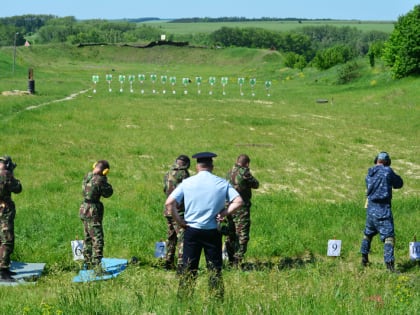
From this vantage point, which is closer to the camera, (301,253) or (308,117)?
(301,253)

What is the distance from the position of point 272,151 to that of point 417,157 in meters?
5.41

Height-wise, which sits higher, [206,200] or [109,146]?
[206,200]

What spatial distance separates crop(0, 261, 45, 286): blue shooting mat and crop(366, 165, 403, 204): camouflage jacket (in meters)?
5.51

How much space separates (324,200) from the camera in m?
18.1

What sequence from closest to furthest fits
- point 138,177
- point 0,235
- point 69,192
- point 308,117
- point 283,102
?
point 0,235, point 69,192, point 138,177, point 308,117, point 283,102

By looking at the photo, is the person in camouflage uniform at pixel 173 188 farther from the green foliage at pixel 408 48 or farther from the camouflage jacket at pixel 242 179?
the green foliage at pixel 408 48

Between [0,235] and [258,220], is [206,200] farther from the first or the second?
[258,220]

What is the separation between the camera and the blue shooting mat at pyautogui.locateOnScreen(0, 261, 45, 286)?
1026 centimetres

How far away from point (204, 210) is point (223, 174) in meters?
12.7

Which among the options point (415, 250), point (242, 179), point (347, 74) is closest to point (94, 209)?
point (242, 179)

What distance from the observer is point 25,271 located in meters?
10.9

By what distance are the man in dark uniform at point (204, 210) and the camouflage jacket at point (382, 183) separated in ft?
12.4

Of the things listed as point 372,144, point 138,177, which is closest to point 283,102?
point 372,144

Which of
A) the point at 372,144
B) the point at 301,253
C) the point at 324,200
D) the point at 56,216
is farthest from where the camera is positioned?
the point at 372,144
